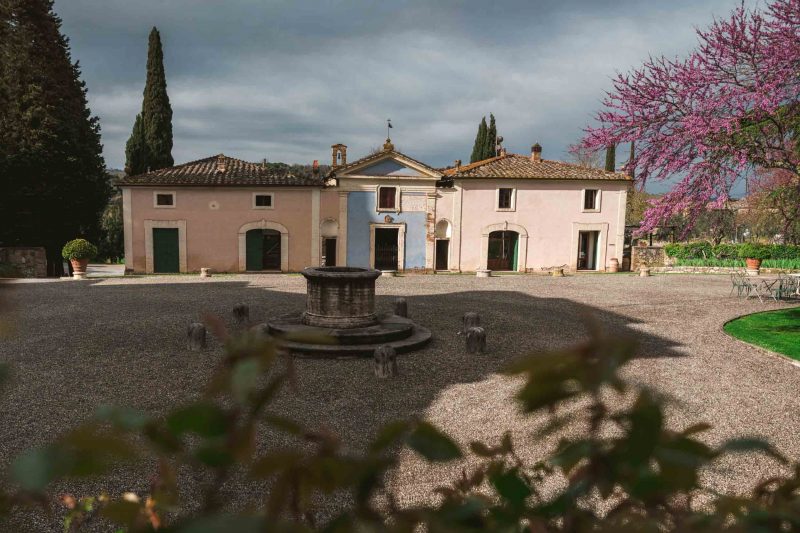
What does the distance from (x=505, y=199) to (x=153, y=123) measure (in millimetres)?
22092

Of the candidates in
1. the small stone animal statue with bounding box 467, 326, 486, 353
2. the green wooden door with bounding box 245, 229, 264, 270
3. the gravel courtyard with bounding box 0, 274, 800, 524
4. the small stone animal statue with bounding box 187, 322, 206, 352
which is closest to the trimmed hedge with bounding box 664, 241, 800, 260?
the gravel courtyard with bounding box 0, 274, 800, 524

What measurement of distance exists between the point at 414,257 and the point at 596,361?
84.0 ft

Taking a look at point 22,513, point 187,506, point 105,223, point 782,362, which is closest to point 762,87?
point 782,362

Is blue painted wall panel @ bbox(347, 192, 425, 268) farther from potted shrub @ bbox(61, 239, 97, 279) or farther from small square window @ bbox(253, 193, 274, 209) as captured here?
potted shrub @ bbox(61, 239, 97, 279)

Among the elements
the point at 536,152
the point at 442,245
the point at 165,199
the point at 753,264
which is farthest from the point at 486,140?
the point at 165,199

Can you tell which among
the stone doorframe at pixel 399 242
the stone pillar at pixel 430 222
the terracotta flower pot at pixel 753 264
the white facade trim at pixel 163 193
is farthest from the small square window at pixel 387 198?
the terracotta flower pot at pixel 753 264

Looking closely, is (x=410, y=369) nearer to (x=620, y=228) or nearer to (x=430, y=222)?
(x=430, y=222)

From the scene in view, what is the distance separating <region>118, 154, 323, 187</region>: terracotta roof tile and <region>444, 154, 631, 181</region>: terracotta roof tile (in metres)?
8.02

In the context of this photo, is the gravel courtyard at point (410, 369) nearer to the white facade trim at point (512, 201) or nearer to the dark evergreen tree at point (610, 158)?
the white facade trim at point (512, 201)

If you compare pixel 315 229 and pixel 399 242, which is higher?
pixel 315 229

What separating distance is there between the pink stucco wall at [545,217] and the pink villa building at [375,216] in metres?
0.05

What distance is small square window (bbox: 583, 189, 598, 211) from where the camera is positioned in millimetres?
27344

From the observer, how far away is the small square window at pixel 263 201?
24734mm

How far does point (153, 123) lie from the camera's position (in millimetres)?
31188
